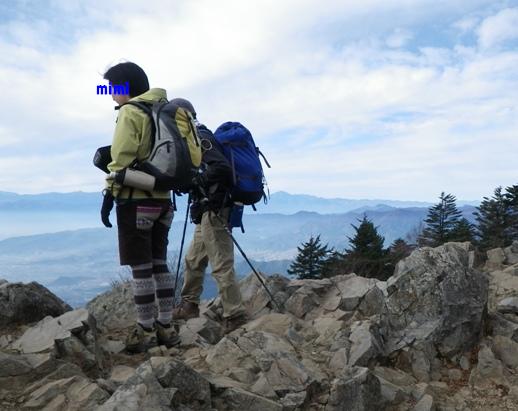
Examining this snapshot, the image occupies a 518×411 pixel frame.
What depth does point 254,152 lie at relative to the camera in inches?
311

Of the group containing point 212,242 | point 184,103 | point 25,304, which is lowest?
point 25,304

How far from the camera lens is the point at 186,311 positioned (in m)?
8.50

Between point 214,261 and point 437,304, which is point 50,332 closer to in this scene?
point 214,261

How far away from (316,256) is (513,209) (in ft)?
72.8

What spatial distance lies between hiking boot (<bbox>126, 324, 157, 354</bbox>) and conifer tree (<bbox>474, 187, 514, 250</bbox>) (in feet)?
156

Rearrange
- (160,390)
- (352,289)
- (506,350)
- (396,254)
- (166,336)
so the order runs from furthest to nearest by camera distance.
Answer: (396,254)
(352,289)
(506,350)
(166,336)
(160,390)

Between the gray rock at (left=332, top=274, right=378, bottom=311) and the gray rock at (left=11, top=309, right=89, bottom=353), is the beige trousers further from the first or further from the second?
the gray rock at (left=332, top=274, right=378, bottom=311)

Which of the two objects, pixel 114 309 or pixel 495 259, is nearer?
pixel 114 309

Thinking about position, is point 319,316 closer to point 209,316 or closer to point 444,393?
point 209,316

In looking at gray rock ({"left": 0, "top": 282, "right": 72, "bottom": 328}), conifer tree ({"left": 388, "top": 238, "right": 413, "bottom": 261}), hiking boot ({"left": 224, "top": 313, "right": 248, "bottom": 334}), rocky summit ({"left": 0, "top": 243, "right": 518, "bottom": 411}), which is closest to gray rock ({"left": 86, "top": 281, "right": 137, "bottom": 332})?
rocky summit ({"left": 0, "top": 243, "right": 518, "bottom": 411})

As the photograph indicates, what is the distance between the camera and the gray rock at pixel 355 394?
5180mm

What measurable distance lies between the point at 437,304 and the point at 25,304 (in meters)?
6.50

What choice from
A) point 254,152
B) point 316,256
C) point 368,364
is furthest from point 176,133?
point 316,256

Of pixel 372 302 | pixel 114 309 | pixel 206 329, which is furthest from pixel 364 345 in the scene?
pixel 114 309
